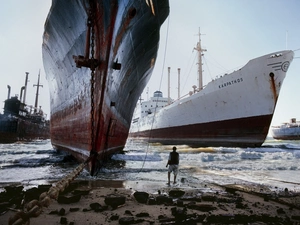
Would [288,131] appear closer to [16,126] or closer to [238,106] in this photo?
[238,106]

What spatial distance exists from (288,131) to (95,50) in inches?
2001

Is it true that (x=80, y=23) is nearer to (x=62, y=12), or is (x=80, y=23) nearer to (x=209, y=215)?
(x=62, y=12)

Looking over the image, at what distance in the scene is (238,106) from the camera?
658 inches

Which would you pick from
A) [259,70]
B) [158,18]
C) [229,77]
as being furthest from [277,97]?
[158,18]

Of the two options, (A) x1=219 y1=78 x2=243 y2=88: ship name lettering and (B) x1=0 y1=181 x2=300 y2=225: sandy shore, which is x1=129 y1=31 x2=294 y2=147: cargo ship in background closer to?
(A) x1=219 y1=78 x2=243 y2=88: ship name lettering

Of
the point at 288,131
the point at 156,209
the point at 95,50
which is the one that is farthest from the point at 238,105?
the point at 288,131

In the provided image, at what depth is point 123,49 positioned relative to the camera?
658cm

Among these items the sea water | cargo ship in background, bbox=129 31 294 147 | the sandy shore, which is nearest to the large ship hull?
cargo ship in background, bbox=129 31 294 147

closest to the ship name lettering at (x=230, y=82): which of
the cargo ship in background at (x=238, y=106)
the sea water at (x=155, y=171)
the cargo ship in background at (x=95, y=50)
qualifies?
the cargo ship in background at (x=238, y=106)

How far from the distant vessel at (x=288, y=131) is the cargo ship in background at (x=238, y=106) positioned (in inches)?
1325

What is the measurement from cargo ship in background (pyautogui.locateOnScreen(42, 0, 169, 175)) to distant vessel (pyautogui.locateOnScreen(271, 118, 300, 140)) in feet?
A: 151

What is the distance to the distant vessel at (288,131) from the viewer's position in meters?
44.0

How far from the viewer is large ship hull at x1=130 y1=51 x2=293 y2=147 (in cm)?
1520

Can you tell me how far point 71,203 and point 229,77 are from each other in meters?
15.7
